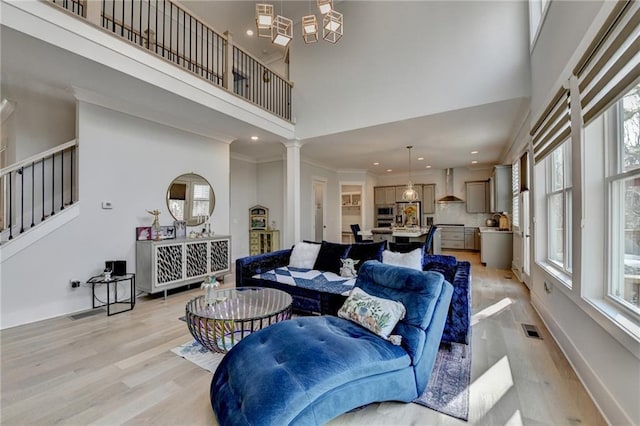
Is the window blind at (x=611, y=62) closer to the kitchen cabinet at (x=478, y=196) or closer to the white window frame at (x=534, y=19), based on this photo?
the white window frame at (x=534, y=19)

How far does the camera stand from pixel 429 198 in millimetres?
9273

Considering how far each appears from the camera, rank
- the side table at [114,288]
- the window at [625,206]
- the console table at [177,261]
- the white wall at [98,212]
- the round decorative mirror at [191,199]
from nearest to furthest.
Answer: the window at [625,206], the white wall at [98,212], the side table at [114,288], the console table at [177,261], the round decorative mirror at [191,199]

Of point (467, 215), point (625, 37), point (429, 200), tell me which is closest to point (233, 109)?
point (625, 37)

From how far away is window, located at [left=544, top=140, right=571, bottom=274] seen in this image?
2752 mm

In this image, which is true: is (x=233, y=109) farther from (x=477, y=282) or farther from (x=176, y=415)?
(x=477, y=282)

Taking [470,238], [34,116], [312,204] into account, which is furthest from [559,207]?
[34,116]

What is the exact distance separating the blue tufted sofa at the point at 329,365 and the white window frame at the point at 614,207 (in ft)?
3.55

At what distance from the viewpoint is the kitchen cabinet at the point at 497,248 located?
6.06 metres

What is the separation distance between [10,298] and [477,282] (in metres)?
6.59

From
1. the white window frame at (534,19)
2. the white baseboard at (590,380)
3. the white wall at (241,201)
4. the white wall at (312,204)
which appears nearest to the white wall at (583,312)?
the white baseboard at (590,380)

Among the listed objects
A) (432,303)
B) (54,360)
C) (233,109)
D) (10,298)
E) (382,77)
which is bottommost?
(54,360)

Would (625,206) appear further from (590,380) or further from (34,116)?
(34,116)

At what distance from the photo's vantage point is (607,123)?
1.98 metres

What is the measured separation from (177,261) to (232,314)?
218 cm
